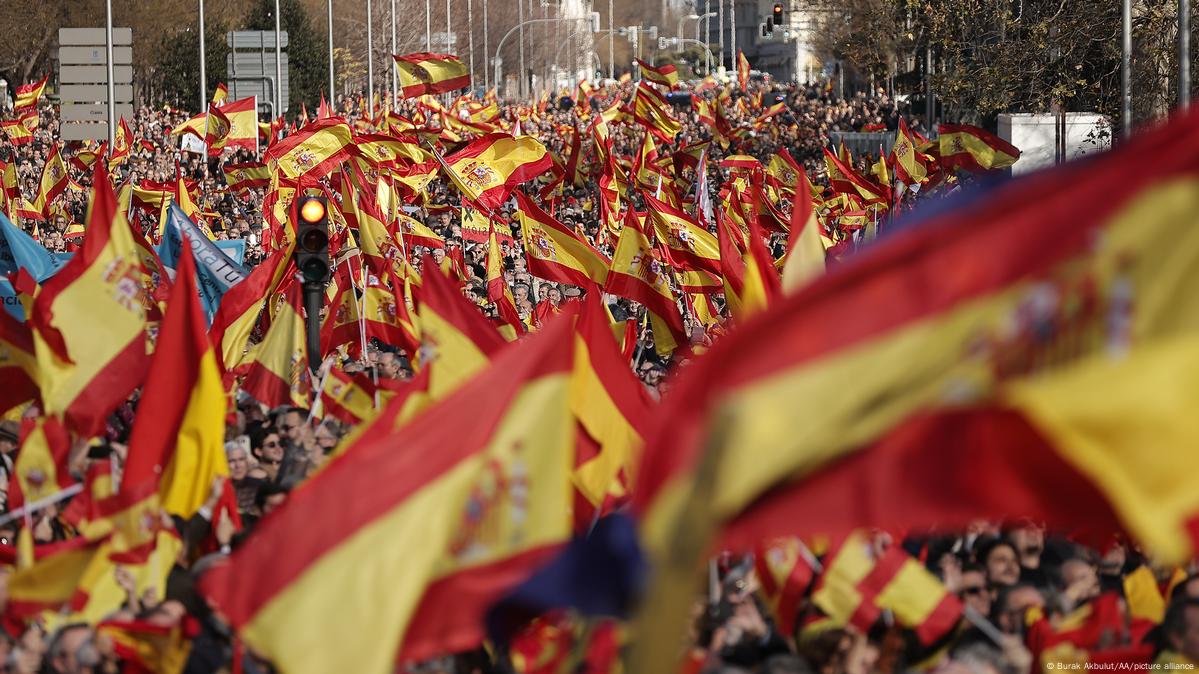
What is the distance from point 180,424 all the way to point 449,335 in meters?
1.12

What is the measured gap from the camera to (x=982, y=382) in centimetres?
401

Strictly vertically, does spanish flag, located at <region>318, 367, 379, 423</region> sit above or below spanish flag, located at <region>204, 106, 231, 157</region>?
below

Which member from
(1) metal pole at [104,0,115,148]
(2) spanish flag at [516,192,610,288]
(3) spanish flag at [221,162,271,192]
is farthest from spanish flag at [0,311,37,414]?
(1) metal pole at [104,0,115,148]

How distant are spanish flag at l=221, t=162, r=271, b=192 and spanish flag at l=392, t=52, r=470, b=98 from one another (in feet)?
7.83

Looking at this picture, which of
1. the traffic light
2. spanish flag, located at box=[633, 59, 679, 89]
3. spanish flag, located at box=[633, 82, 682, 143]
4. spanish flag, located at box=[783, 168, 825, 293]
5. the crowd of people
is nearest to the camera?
the crowd of people

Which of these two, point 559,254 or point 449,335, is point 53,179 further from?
point 449,335

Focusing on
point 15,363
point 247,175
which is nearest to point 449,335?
point 15,363

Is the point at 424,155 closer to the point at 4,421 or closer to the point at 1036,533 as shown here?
the point at 4,421

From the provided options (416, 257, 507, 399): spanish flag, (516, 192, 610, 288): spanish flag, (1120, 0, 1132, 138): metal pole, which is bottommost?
(516, 192, 610, 288): spanish flag

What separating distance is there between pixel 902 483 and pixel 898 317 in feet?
1.16

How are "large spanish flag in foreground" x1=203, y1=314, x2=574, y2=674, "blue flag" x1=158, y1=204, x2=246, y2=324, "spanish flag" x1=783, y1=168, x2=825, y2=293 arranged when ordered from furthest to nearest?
"blue flag" x1=158, y1=204, x2=246, y2=324
"spanish flag" x1=783, y1=168, x2=825, y2=293
"large spanish flag in foreground" x1=203, y1=314, x2=574, y2=674

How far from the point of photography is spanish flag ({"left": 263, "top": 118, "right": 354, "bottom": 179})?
22.1 metres

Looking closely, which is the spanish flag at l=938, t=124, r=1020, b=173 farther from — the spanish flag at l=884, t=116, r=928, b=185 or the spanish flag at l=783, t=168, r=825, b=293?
the spanish flag at l=783, t=168, r=825, b=293

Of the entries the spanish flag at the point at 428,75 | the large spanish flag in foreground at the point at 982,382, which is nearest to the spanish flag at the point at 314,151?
the spanish flag at the point at 428,75
